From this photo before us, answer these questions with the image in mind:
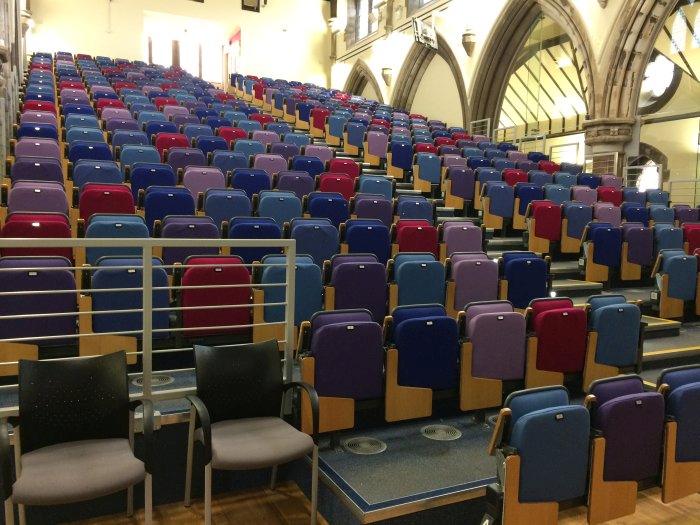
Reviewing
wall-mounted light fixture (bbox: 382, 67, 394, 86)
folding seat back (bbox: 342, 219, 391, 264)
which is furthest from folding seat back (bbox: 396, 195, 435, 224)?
wall-mounted light fixture (bbox: 382, 67, 394, 86)

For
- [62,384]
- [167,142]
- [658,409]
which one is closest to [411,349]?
[658,409]

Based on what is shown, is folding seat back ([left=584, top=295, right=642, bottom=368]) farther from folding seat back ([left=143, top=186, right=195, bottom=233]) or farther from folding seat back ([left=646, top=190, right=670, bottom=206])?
folding seat back ([left=646, top=190, right=670, bottom=206])

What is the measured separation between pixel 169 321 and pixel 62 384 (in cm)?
78

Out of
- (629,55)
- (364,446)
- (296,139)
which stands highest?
(629,55)

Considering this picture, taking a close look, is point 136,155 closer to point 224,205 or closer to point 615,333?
point 224,205

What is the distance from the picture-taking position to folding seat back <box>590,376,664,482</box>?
1.80 metres

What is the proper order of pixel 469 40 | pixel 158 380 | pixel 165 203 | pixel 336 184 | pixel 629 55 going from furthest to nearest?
1. pixel 469 40
2. pixel 629 55
3. pixel 336 184
4. pixel 165 203
5. pixel 158 380

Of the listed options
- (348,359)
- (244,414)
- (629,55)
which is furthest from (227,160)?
(629,55)

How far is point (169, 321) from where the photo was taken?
249 cm

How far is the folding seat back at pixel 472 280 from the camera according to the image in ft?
10.2

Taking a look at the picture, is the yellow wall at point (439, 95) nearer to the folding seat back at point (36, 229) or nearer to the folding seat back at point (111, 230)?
the folding seat back at point (111, 230)

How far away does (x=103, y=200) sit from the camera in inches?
126

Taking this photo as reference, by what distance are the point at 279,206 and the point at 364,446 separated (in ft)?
6.31

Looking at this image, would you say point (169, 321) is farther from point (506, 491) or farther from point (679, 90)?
point (679, 90)
